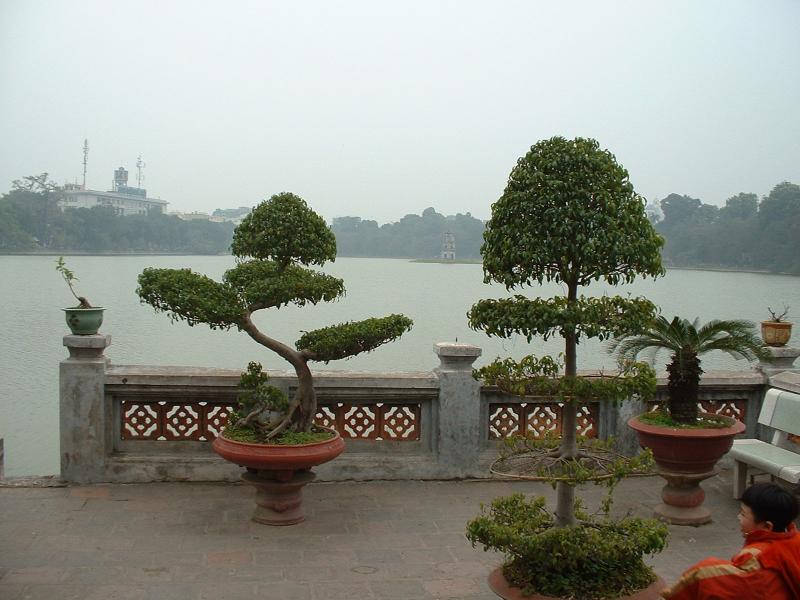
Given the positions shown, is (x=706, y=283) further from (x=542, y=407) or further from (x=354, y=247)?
(x=542, y=407)

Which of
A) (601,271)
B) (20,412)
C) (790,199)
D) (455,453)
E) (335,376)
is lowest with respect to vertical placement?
(20,412)

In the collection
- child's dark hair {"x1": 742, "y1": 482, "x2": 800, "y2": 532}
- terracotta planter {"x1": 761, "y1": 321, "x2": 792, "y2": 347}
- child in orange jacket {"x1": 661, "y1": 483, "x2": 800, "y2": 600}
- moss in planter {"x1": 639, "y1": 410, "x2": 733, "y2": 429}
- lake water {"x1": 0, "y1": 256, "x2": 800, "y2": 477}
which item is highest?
terracotta planter {"x1": 761, "y1": 321, "x2": 792, "y2": 347}

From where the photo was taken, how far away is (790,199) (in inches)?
813

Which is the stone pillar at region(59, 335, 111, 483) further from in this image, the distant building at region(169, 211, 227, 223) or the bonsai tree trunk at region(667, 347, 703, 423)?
the distant building at region(169, 211, 227, 223)

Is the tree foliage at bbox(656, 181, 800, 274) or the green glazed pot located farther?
the tree foliage at bbox(656, 181, 800, 274)

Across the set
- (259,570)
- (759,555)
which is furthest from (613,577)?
(259,570)

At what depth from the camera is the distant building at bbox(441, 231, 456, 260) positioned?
2541 cm

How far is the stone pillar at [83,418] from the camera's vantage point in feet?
20.4

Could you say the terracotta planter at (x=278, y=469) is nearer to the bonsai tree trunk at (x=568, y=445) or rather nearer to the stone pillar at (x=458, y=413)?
the stone pillar at (x=458, y=413)

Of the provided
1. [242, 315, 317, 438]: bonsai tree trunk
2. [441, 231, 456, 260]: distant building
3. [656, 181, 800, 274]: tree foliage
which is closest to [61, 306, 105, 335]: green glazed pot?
[242, 315, 317, 438]: bonsai tree trunk

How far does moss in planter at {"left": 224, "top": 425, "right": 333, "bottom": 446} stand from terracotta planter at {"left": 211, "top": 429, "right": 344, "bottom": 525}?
0.07 m

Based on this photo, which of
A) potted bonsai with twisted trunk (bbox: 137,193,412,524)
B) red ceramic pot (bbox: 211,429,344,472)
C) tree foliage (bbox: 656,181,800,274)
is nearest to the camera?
red ceramic pot (bbox: 211,429,344,472)

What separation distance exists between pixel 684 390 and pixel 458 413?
1.73 metres

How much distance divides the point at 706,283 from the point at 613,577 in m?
24.4
